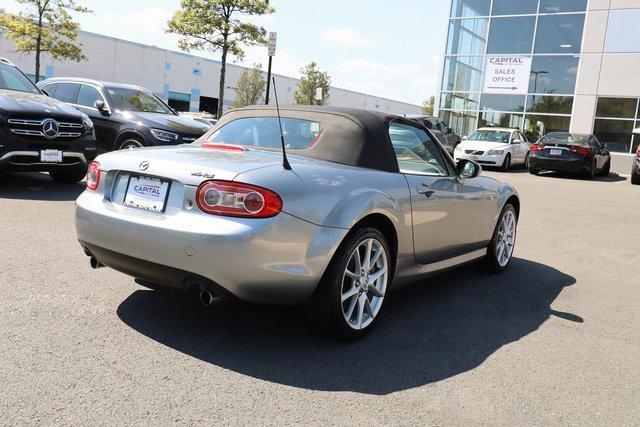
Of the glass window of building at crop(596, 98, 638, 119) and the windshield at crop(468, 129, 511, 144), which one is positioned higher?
the glass window of building at crop(596, 98, 638, 119)

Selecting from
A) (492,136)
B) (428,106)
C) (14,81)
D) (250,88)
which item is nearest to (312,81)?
(250,88)

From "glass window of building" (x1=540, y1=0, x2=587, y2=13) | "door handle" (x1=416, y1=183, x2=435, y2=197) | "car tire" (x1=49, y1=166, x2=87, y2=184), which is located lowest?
"car tire" (x1=49, y1=166, x2=87, y2=184)

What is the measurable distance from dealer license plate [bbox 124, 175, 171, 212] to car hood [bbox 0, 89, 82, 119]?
5137 mm

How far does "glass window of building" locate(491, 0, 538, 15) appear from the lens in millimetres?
27578

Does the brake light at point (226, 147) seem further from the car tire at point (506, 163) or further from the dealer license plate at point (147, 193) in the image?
the car tire at point (506, 163)

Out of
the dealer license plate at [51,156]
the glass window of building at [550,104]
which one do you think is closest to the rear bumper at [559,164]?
the glass window of building at [550,104]

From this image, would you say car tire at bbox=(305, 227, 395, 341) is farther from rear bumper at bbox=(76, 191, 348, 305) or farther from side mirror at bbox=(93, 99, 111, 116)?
side mirror at bbox=(93, 99, 111, 116)

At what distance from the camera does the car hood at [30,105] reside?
25.4 feet

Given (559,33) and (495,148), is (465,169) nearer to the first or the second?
(495,148)

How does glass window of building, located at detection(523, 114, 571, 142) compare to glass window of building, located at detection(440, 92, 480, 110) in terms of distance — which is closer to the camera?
glass window of building, located at detection(523, 114, 571, 142)

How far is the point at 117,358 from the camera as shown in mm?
3152

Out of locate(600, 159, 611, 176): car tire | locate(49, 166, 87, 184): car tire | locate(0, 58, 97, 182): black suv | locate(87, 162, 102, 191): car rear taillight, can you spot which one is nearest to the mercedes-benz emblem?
locate(0, 58, 97, 182): black suv

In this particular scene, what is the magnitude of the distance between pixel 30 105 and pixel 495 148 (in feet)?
50.7

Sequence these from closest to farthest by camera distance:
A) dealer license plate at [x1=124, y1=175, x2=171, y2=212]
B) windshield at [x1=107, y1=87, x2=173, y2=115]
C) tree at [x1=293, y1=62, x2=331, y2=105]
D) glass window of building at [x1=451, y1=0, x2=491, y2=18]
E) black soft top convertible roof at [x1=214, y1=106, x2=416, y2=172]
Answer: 1. dealer license plate at [x1=124, y1=175, x2=171, y2=212]
2. black soft top convertible roof at [x1=214, y1=106, x2=416, y2=172]
3. windshield at [x1=107, y1=87, x2=173, y2=115]
4. glass window of building at [x1=451, y1=0, x2=491, y2=18]
5. tree at [x1=293, y1=62, x2=331, y2=105]
